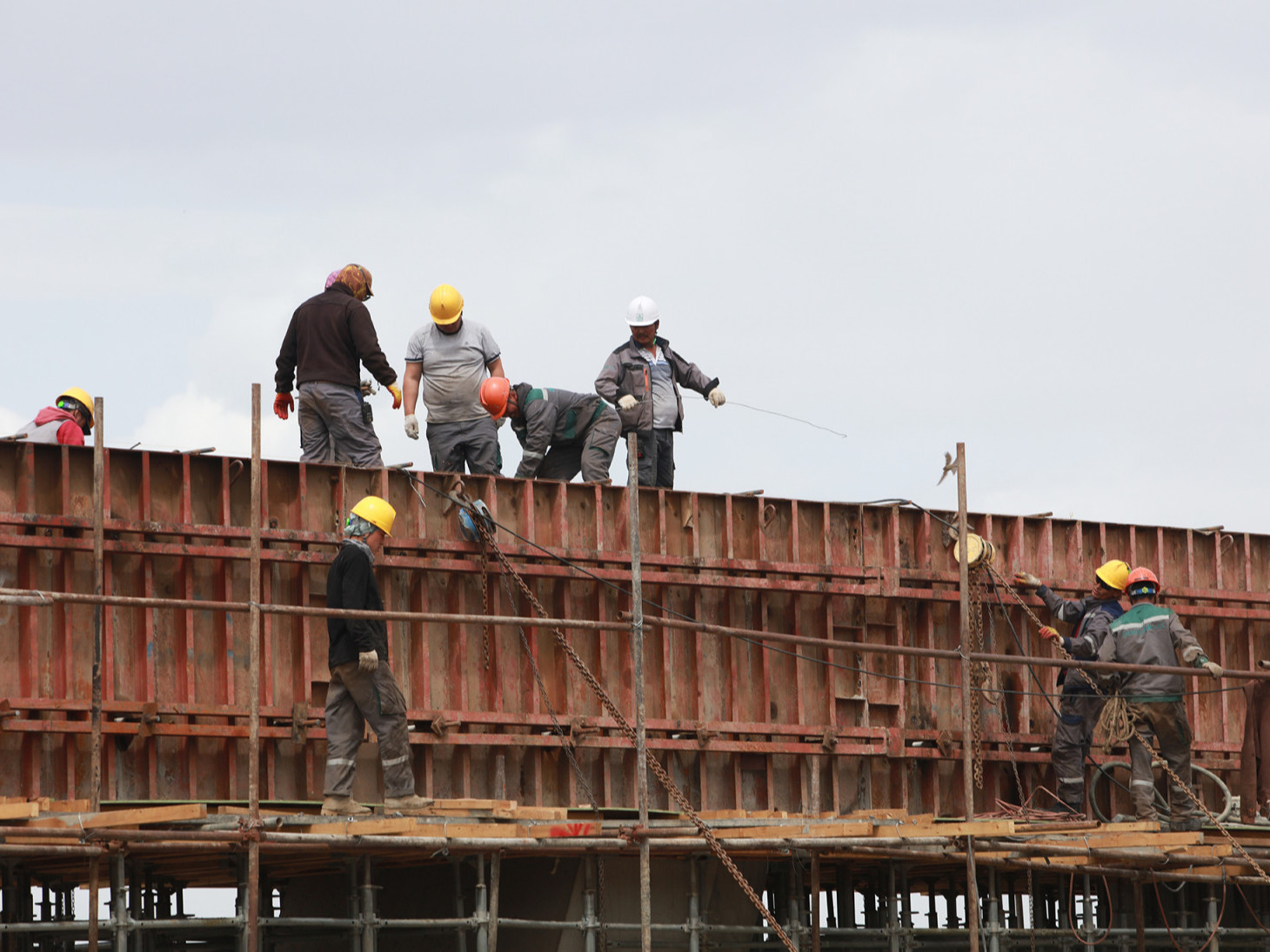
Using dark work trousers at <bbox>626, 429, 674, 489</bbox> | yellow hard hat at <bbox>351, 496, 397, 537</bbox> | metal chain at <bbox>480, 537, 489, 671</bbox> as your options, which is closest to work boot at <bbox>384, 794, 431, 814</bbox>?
yellow hard hat at <bbox>351, 496, 397, 537</bbox>

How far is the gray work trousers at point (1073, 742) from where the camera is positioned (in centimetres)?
1881

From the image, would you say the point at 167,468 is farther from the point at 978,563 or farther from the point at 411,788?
the point at 978,563

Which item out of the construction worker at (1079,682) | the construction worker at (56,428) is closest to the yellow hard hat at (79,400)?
the construction worker at (56,428)

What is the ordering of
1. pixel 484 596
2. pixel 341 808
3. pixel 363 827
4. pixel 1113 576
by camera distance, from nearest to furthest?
1. pixel 363 827
2. pixel 341 808
3. pixel 484 596
4. pixel 1113 576

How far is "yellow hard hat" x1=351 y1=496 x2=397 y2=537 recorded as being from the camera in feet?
50.2

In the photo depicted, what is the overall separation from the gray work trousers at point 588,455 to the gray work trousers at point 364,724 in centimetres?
420

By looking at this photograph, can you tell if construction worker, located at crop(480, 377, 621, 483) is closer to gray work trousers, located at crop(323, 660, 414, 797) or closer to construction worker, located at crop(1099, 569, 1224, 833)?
gray work trousers, located at crop(323, 660, 414, 797)

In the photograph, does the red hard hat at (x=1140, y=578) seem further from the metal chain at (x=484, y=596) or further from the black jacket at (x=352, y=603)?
the black jacket at (x=352, y=603)

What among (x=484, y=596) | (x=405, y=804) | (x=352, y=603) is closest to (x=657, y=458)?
(x=484, y=596)

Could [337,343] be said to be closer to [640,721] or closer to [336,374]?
[336,374]

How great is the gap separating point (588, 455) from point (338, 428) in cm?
254

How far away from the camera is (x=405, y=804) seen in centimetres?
1488

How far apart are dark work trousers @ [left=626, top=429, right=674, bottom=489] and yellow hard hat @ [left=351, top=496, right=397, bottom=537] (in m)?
4.02

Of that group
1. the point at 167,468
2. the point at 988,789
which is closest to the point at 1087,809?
the point at 988,789
